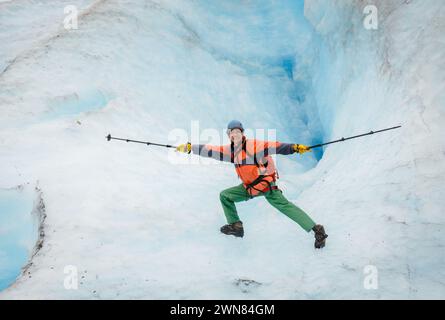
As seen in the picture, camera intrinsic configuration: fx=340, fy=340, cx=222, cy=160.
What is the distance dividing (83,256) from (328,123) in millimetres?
7029

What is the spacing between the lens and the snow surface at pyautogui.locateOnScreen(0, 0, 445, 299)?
3652 millimetres

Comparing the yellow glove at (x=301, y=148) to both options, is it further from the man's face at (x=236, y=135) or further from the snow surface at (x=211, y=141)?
the snow surface at (x=211, y=141)

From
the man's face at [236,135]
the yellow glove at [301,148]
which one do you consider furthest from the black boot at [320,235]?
the man's face at [236,135]

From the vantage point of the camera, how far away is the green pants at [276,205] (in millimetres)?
4055

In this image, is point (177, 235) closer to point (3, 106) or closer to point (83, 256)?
point (83, 256)

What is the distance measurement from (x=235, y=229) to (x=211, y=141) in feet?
13.6

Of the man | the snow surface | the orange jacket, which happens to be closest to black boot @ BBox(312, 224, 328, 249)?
the man

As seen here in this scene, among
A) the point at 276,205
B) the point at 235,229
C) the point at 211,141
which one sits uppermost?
the point at 211,141

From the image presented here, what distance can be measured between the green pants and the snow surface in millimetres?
354

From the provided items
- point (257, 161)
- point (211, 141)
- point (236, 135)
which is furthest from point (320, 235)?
point (211, 141)

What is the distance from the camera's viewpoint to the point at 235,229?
4.63 m

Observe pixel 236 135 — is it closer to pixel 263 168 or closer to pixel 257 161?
pixel 257 161

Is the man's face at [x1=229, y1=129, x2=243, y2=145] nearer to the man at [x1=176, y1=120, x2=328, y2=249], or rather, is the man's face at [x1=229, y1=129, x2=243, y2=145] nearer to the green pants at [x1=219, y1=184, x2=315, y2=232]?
the man at [x1=176, y1=120, x2=328, y2=249]

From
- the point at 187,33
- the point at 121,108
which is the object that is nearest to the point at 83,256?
the point at 121,108
